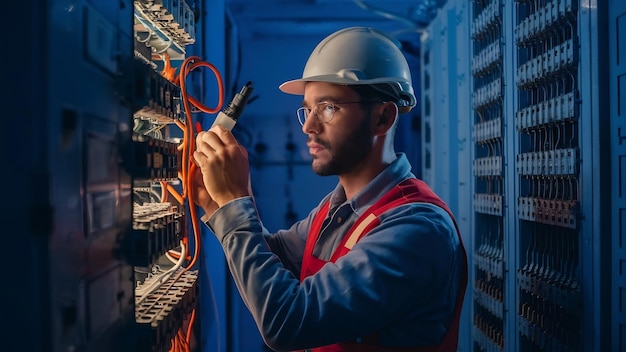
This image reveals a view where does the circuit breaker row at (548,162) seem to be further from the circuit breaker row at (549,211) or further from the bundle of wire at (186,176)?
the bundle of wire at (186,176)

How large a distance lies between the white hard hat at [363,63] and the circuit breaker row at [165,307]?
2.39ft

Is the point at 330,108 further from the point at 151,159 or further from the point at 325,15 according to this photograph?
the point at 325,15

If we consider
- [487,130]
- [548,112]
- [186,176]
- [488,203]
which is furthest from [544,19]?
[186,176]

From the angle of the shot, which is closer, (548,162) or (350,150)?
(350,150)

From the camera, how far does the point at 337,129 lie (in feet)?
5.34

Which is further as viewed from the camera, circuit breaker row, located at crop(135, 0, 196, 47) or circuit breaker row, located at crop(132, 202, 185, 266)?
circuit breaker row, located at crop(135, 0, 196, 47)

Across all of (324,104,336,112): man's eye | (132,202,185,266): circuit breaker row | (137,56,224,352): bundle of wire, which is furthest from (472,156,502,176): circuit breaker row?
(132,202,185,266): circuit breaker row

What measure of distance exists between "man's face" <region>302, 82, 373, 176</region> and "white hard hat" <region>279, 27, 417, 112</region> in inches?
1.8

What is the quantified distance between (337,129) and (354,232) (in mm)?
326

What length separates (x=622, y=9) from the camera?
1.58m

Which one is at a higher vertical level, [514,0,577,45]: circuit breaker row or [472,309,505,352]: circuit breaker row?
[514,0,577,45]: circuit breaker row

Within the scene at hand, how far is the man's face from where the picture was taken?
1.63 meters

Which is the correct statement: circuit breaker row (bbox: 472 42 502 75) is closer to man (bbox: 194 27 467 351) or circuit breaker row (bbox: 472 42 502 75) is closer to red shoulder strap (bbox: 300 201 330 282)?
man (bbox: 194 27 467 351)

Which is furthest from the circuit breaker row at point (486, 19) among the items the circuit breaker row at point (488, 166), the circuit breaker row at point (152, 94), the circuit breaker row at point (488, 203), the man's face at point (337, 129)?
the circuit breaker row at point (152, 94)
